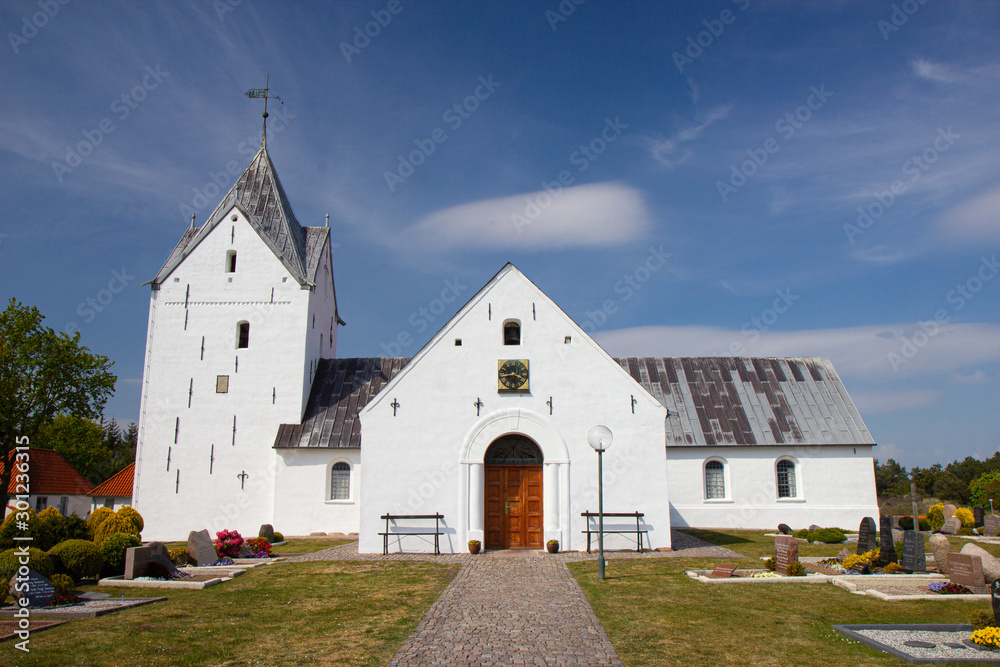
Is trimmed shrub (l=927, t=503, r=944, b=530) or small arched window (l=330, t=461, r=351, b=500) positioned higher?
small arched window (l=330, t=461, r=351, b=500)

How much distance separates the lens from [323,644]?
8.64 metres

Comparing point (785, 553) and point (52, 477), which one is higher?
point (52, 477)

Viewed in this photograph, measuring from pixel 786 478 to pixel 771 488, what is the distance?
98 cm

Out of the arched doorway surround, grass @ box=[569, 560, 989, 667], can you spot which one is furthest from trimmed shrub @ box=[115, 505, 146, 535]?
grass @ box=[569, 560, 989, 667]

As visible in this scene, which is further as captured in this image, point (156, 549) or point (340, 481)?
point (340, 481)

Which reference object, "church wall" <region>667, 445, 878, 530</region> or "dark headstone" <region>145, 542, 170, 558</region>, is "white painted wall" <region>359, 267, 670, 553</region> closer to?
"dark headstone" <region>145, 542, 170, 558</region>

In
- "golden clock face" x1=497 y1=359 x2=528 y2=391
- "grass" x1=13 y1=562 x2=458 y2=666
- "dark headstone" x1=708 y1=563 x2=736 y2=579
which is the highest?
"golden clock face" x1=497 y1=359 x2=528 y2=391

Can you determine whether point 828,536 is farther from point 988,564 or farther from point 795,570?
point 988,564

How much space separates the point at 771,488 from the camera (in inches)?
1013

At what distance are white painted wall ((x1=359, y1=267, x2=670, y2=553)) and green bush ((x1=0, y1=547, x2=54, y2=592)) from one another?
7232 mm

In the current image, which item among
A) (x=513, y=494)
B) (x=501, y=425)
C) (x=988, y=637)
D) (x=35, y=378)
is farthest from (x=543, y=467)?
(x=35, y=378)

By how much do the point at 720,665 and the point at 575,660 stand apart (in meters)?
1.67

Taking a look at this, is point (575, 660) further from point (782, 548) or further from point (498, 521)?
point (498, 521)

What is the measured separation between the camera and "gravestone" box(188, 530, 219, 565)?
16.3m
